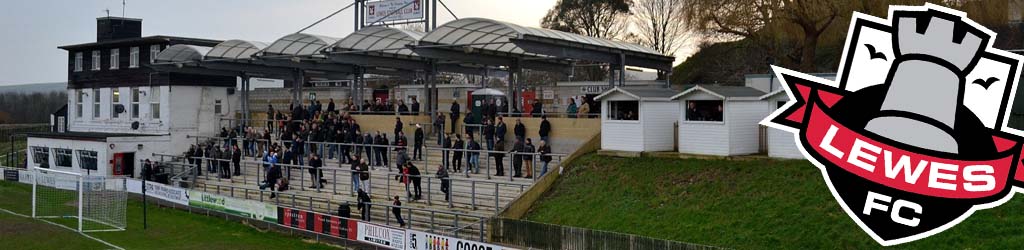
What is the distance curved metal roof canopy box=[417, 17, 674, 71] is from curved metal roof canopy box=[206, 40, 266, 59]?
1021cm

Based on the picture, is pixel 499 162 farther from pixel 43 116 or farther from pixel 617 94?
pixel 43 116

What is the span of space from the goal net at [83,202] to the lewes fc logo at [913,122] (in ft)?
75.6

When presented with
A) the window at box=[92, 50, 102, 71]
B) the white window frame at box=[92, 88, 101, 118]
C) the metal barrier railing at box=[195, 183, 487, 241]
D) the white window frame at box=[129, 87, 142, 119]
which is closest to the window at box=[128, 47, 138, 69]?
the white window frame at box=[129, 87, 142, 119]

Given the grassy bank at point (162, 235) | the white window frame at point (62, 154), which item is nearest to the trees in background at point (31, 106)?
the white window frame at point (62, 154)

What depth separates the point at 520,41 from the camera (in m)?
27.4

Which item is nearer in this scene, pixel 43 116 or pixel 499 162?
pixel 499 162

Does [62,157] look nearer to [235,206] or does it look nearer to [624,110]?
[235,206]

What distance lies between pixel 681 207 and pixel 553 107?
18344 mm

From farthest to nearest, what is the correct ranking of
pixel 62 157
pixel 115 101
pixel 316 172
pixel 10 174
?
pixel 115 101 → pixel 10 174 → pixel 62 157 → pixel 316 172

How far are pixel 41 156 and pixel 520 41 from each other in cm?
2999

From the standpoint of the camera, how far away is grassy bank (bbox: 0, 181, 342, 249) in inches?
1012

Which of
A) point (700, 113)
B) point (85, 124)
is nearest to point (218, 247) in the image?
point (700, 113)

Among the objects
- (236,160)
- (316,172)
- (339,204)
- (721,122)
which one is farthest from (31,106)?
(721,122)

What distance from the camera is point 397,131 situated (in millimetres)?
31531
